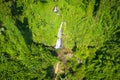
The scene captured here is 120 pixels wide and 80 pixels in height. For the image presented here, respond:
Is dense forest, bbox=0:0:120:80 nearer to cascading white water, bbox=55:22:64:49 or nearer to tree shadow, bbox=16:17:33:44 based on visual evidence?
tree shadow, bbox=16:17:33:44

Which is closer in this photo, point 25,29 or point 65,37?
point 25,29

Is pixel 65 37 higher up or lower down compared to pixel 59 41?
higher up

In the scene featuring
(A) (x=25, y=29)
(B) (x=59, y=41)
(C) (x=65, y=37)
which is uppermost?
(A) (x=25, y=29)

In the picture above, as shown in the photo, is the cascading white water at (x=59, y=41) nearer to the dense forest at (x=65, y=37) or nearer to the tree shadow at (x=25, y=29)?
the dense forest at (x=65, y=37)

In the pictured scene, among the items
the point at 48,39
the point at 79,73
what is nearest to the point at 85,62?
the point at 79,73

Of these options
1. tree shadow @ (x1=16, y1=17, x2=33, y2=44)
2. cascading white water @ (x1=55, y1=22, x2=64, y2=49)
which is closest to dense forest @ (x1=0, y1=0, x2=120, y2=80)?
tree shadow @ (x1=16, y1=17, x2=33, y2=44)

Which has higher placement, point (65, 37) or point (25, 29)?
point (25, 29)

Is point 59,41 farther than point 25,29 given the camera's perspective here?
Yes

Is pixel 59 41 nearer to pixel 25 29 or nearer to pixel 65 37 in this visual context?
pixel 65 37

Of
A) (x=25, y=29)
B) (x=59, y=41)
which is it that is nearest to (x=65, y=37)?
(x=59, y=41)

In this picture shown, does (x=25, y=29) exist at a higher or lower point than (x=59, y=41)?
higher
